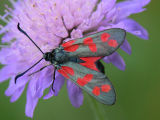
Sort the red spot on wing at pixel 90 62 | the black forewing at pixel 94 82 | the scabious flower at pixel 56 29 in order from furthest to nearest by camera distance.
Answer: the scabious flower at pixel 56 29 → the red spot on wing at pixel 90 62 → the black forewing at pixel 94 82

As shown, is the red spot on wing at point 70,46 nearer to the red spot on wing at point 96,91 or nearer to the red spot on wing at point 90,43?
the red spot on wing at point 90,43

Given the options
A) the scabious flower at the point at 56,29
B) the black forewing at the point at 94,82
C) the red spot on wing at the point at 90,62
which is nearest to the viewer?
the black forewing at the point at 94,82

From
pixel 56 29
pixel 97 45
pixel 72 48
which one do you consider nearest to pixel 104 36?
pixel 97 45

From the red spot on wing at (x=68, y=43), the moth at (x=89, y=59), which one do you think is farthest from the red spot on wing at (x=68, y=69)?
the red spot on wing at (x=68, y=43)

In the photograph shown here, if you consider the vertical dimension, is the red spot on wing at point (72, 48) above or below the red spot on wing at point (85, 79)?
above

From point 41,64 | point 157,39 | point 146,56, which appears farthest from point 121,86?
point 41,64

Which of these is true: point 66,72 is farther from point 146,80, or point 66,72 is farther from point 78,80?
point 146,80

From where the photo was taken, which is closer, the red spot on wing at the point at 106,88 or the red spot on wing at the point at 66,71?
the red spot on wing at the point at 106,88
